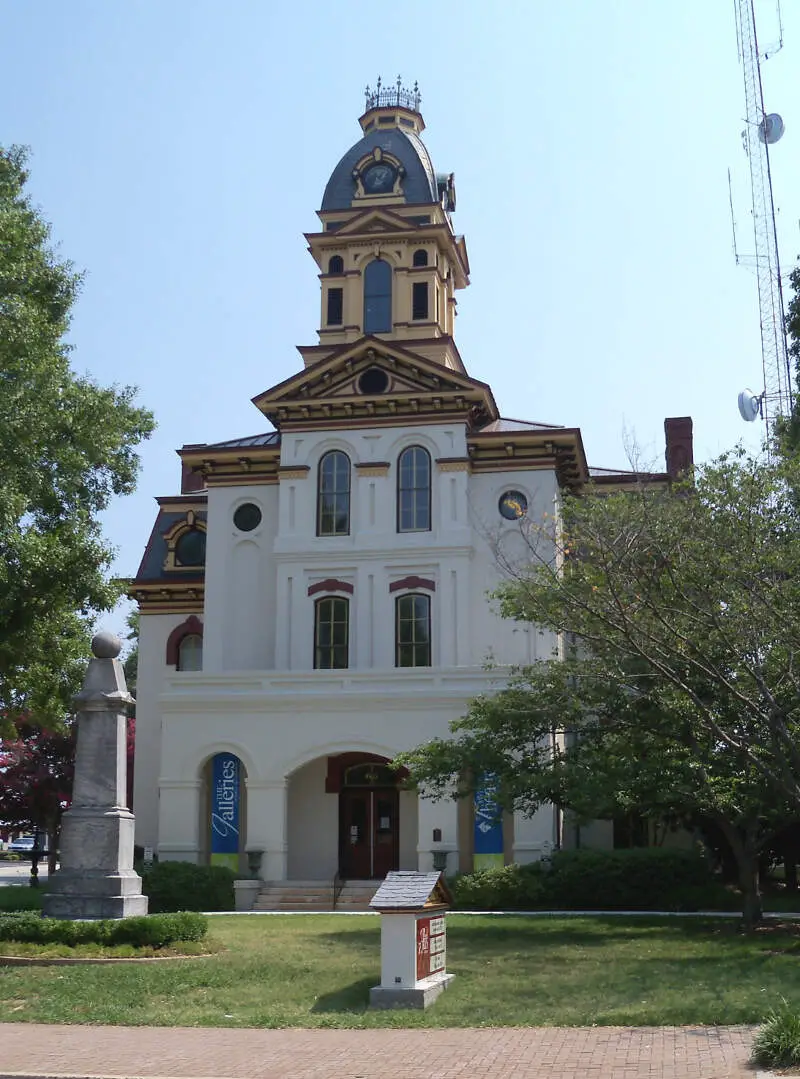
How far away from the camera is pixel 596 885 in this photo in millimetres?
28234

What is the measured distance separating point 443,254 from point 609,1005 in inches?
1476

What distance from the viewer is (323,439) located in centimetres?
3747

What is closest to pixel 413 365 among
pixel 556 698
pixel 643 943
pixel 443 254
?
pixel 443 254

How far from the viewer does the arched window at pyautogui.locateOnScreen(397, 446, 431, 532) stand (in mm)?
36719

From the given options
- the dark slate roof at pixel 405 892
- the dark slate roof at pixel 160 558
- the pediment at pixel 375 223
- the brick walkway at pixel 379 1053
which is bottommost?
the brick walkway at pixel 379 1053

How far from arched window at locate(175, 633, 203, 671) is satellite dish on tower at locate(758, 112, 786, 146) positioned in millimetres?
27008

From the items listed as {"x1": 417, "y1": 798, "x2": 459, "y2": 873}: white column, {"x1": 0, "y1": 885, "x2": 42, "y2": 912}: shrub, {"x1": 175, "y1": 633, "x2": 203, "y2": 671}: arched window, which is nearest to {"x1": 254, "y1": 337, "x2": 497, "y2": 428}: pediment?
{"x1": 175, "y1": 633, "x2": 203, "y2": 671}: arched window

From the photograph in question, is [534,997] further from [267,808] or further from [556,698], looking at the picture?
[267,808]

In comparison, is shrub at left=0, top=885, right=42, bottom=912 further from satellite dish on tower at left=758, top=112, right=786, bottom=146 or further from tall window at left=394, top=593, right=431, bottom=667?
satellite dish on tower at left=758, top=112, right=786, bottom=146

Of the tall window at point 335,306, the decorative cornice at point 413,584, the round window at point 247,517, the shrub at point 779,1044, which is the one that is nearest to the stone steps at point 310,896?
the decorative cornice at point 413,584

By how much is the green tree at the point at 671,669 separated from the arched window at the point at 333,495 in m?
12.5

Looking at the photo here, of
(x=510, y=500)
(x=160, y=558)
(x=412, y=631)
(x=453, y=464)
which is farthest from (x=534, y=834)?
(x=160, y=558)

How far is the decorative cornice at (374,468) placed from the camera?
36.8 metres

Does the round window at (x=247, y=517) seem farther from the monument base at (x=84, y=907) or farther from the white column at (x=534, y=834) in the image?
the monument base at (x=84, y=907)
